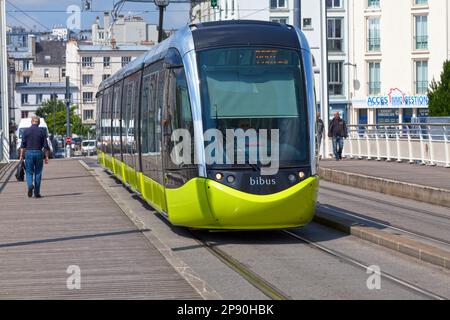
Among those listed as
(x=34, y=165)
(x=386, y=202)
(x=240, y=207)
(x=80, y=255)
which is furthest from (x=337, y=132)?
(x=80, y=255)

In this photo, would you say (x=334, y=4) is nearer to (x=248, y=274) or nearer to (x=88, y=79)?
(x=248, y=274)

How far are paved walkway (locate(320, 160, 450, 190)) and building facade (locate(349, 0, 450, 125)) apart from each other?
124 feet

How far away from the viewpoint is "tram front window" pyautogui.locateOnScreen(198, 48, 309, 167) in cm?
1380

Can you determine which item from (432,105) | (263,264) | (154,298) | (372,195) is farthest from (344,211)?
(432,105)

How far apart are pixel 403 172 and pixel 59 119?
102 m

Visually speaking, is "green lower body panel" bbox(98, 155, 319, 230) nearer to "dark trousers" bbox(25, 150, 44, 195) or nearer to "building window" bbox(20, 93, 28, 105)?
"dark trousers" bbox(25, 150, 44, 195)

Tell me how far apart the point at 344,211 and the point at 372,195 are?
4.78m

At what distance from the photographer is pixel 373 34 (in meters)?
72.0

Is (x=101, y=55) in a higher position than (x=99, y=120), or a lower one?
higher

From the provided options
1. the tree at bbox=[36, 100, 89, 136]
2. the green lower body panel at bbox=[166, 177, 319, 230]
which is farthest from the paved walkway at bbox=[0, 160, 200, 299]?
the tree at bbox=[36, 100, 89, 136]

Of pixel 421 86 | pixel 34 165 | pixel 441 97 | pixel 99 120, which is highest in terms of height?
pixel 421 86

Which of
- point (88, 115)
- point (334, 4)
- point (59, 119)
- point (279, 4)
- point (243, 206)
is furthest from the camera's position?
point (88, 115)

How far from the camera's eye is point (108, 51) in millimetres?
131125

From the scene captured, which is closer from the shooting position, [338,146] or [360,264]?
[360,264]
